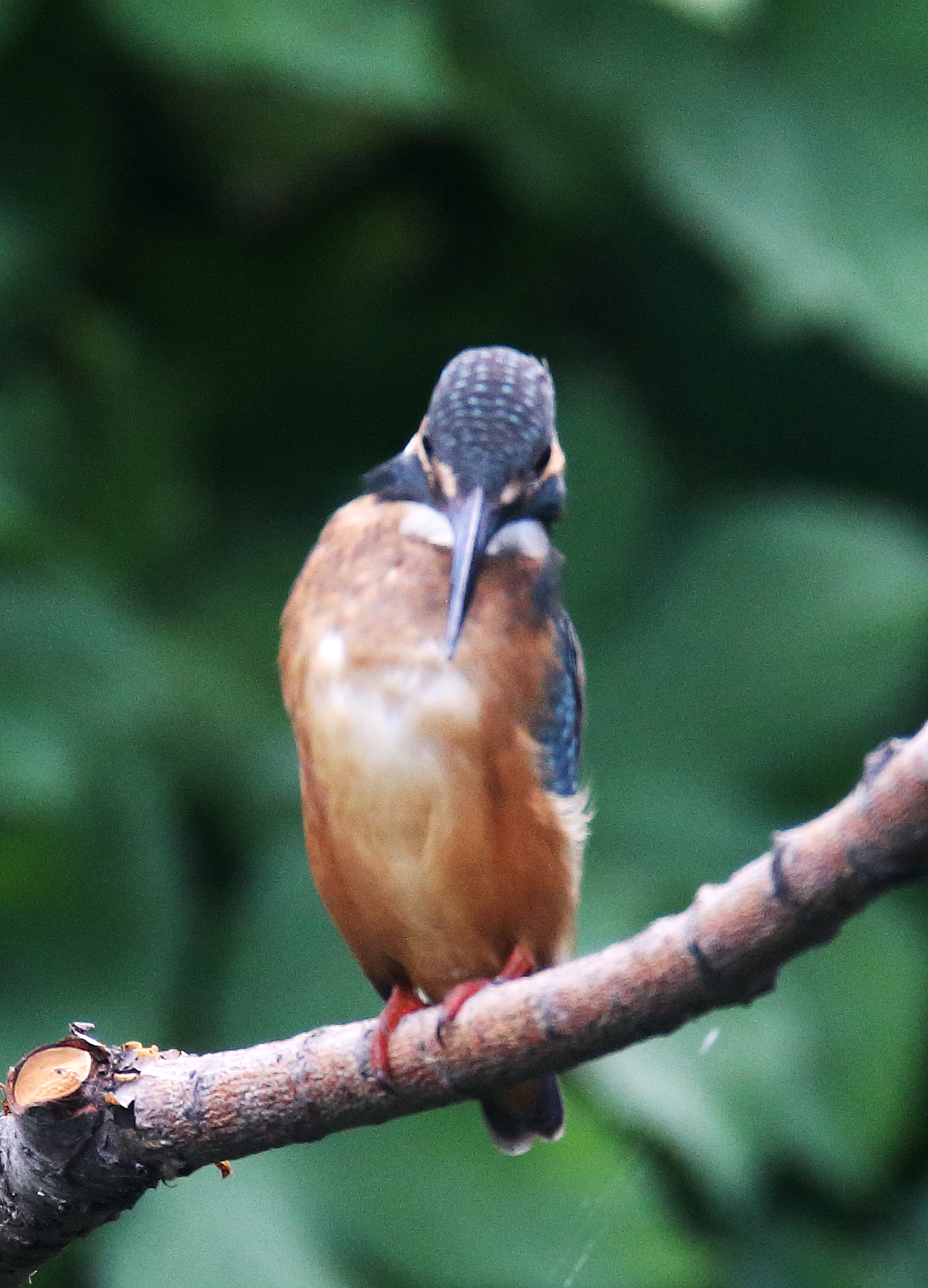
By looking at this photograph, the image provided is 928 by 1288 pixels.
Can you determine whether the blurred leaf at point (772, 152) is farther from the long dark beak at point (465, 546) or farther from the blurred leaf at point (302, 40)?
the long dark beak at point (465, 546)

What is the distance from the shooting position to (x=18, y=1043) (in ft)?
10.9

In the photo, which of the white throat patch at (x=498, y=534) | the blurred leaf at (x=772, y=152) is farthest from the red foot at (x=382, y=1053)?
the blurred leaf at (x=772, y=152)

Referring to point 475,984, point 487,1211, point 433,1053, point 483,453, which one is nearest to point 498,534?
point 483,453

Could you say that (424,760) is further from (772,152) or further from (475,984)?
(772,152)

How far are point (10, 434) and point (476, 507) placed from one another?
165 centimetres

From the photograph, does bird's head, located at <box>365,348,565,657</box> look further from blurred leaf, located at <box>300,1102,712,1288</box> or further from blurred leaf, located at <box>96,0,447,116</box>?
blurred leaf, located at <box>300,1102,712,1288</box>

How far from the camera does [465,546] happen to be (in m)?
2.25

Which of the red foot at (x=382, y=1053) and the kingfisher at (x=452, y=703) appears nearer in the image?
the red foot at (x=382, y=1053)

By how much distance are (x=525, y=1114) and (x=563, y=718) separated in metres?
0.65

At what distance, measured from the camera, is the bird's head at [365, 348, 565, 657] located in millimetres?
2271

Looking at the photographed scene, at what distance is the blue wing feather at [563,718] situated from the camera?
2.42 meters

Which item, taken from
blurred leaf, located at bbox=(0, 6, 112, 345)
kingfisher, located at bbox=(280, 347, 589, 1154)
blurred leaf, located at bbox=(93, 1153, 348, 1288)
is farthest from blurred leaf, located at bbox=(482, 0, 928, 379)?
blurred leaf, located at bbox=(93, 1153, 348, 1288)

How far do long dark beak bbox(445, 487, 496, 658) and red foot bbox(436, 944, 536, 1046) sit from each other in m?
0.43

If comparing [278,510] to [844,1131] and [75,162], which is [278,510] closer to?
[75,162]
